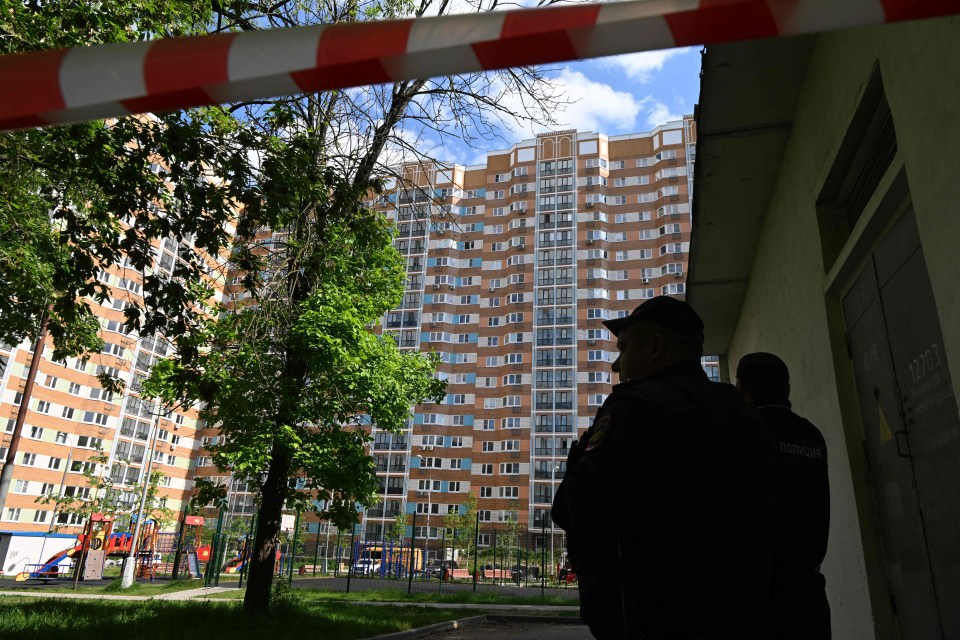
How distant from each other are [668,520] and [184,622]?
897 cm

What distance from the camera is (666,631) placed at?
158cm

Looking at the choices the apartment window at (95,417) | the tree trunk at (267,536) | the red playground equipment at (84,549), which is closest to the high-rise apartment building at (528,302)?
the apartment window at (95,417)

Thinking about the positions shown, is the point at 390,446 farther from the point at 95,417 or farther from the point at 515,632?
the point at 515,632

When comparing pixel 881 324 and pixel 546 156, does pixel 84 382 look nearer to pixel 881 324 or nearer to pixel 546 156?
pixel 546 156

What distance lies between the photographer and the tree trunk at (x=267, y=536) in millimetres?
10547

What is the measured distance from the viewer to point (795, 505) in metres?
2.52

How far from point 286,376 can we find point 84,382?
5560 centimetres

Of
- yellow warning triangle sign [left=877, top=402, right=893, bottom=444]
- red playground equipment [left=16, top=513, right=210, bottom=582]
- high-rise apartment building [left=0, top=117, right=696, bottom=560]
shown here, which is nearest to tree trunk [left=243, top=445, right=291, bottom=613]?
yellow warning triangle sign [left=877, top=402, right=893, bottom=444]

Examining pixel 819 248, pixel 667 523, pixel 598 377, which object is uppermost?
pixel 598 377

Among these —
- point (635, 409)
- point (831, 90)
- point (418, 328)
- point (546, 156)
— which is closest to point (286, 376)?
point (831, 90)

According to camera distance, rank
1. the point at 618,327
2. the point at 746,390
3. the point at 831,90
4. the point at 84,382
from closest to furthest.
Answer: the point at 618,327 → the point at 746,390 → the point at 831,90 → the point at 84,382

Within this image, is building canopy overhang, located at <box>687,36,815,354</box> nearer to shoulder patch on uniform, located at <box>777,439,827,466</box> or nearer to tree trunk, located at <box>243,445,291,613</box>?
shoulder patch on uniform, located at <box>777,439,827,466</box>

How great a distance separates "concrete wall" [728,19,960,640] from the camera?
2764 mm

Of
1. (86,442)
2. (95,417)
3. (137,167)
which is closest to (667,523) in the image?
(137,167)
